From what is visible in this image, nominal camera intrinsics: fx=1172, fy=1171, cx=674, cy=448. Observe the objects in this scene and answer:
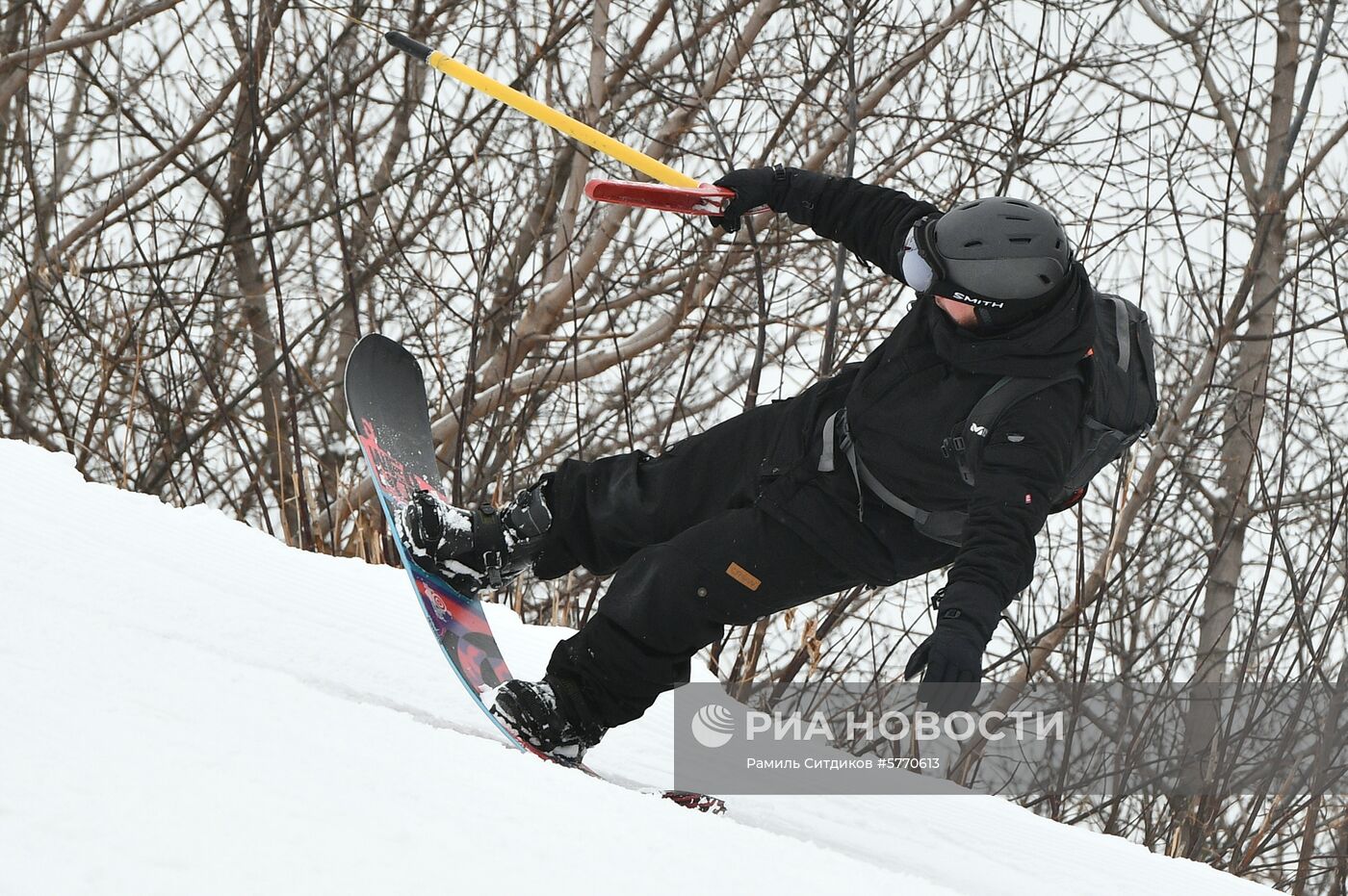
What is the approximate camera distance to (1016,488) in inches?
78.7

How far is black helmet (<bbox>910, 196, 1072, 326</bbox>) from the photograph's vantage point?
214 cm

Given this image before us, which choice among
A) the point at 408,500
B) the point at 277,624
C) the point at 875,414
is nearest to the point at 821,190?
the point at 875,414

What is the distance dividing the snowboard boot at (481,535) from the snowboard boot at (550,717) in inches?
13.6

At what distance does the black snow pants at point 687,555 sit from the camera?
2375 millimetres

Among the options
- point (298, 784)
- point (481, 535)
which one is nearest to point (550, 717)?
point (481, 535)

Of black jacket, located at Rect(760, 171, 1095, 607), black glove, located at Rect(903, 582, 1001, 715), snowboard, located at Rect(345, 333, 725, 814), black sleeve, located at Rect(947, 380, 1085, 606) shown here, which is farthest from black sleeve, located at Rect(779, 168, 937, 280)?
snowboard, located at Rect(345, 333, 725, 814)

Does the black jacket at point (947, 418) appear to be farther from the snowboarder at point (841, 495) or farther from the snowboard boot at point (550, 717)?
the snowboard boot at point (550, 717)

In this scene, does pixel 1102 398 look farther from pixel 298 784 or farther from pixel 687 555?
pixel 298 784

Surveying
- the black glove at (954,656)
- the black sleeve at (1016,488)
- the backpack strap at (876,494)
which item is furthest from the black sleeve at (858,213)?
the black glove at (954,656)

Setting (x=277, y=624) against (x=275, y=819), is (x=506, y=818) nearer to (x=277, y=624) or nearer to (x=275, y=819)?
(x=275, y=819)

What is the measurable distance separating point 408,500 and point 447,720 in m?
0.74

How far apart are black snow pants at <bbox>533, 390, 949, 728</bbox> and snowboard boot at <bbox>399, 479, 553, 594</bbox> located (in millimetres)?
75

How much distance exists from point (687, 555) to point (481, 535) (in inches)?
22.5

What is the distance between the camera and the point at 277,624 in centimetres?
249
